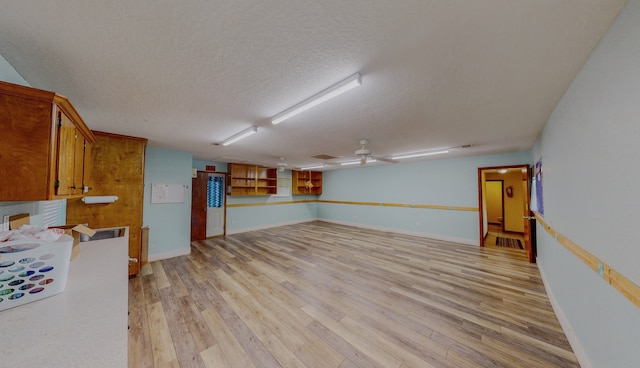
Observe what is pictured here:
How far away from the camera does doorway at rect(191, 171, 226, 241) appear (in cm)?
602

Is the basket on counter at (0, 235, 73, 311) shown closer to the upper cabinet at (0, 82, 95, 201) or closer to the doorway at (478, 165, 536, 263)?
the upper cabinet at (0, 82, 95, 201)

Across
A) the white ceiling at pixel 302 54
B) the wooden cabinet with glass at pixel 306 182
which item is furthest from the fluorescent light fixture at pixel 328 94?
the wooden cabinet with glass at pixel 306 182

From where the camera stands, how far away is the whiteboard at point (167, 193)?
171 inches

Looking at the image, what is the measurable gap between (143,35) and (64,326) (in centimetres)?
161

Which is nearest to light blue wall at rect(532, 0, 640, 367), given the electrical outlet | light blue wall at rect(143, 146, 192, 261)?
the electrical outlet


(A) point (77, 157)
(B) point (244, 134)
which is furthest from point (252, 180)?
(A) point (77, 157)

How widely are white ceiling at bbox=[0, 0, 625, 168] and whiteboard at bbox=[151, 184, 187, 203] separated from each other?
207 cm

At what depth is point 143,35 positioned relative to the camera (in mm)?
1266

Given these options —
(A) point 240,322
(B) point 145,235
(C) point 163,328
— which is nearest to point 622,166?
(A) point 240,322

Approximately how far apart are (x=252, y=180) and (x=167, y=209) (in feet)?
9.81

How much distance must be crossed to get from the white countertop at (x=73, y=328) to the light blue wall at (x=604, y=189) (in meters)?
2.49

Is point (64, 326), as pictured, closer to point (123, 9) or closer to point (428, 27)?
point (123, 9)

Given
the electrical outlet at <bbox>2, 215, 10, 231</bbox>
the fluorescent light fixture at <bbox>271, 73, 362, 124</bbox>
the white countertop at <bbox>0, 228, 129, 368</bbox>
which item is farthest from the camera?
the fluorescent light fixture at <bbox>271, 73, 362, 124</bbox>

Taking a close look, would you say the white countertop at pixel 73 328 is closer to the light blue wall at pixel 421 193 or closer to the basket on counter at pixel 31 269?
the basket on counter at pixel 31 269
